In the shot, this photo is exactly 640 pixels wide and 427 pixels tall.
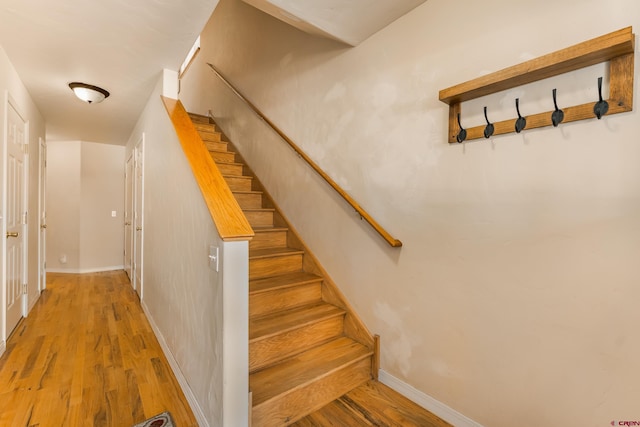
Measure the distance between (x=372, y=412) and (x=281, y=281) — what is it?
3.41ft

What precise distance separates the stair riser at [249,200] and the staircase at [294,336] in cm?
8

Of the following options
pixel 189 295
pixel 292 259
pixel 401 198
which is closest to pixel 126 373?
pixel 189 295

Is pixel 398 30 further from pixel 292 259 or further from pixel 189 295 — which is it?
pixel 189 295

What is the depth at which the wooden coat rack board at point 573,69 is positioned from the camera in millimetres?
1035

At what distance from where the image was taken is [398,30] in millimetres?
1782

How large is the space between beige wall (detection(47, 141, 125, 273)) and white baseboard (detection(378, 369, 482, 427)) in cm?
569

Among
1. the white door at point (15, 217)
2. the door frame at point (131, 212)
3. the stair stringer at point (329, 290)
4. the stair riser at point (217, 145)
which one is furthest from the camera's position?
the door frame at point (131, 212)

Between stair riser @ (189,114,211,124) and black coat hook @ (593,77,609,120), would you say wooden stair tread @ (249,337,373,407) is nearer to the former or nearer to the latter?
black coat hook @ (593,77,609,120)

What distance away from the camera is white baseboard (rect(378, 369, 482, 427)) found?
1.54 m

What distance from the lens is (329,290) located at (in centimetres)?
233

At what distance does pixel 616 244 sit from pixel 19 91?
4.37 metres

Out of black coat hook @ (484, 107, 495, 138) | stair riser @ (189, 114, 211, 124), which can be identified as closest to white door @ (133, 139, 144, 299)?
stair riser @ (189, 114, 211, 124)

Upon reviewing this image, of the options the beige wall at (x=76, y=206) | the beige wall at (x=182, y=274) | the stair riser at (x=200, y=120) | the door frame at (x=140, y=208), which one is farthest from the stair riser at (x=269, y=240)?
the beige wall at (x=76, y=206)

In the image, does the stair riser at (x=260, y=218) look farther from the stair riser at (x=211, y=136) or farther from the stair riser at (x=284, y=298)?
the stair riser at (x=211, y=136)
